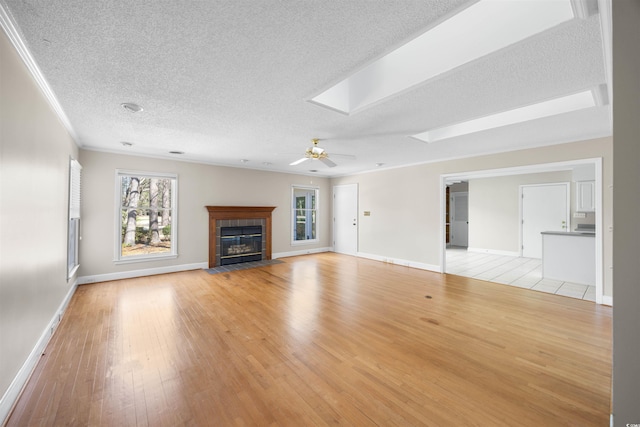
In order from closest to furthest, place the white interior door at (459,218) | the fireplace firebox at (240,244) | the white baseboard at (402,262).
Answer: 1. the white baseboard at (402,262)
2. the fireplace firebox at (240,244)
3. the white interior door at (459,218)

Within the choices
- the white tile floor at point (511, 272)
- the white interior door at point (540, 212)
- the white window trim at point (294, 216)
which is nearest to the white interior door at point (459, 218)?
the white tile floor at point (511, 272)

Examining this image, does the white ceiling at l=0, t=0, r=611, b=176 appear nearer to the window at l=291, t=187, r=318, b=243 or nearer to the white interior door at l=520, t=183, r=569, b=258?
the white interior door at l=520, t=183, r=569, b=258

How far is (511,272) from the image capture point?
17.7ft

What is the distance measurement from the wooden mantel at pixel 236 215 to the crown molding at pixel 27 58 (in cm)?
304

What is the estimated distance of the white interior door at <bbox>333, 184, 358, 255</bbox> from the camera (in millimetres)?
7359

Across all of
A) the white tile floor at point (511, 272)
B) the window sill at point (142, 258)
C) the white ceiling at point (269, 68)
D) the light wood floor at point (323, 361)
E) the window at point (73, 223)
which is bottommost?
the light wood floor at point (323, 361)

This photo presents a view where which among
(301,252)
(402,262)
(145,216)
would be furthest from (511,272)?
(145,216)

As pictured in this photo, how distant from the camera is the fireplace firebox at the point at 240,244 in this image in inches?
235

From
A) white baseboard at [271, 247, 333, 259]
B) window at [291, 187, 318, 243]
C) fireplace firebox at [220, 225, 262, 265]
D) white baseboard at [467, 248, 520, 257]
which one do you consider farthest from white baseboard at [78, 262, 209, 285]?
white baseboard at [467, 248, 520, 257]

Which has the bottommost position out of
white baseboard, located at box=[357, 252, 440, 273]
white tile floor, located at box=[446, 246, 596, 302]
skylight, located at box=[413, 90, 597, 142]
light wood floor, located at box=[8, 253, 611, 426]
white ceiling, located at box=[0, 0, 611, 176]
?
light wood floor, located at box=[8, 253, 611, 426]

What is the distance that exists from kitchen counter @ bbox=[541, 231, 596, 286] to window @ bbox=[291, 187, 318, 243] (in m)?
5.37
